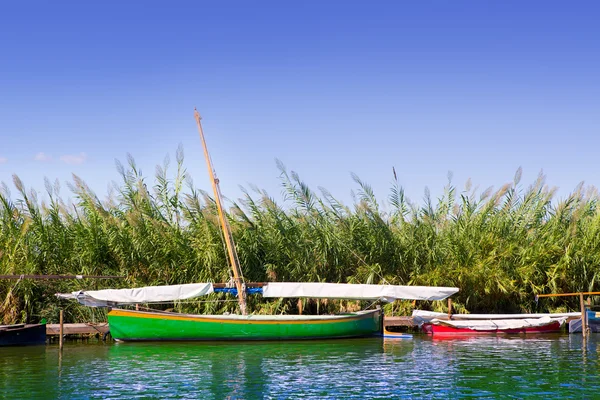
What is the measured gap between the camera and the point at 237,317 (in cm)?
2503

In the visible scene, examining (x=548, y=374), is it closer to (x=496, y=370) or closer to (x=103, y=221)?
(x=496, y=370)

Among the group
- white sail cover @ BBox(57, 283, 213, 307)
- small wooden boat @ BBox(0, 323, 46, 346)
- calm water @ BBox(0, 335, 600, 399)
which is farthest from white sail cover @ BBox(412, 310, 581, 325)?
A: small wooden boat @ BBox(0, 323, 46, 346)

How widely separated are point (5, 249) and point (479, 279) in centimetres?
1650

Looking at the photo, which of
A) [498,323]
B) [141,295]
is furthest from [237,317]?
[498,323]

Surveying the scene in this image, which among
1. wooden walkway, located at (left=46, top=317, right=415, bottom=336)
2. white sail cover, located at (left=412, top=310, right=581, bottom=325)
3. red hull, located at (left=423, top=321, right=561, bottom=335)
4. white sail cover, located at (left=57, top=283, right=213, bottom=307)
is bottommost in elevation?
red hull, located at (left=423, top=321, right=561, bottom=335)

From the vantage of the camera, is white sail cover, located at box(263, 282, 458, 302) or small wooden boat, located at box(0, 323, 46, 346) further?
white sail cover, located at box(263, 282, 458, 302)

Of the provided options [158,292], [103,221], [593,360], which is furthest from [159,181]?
[593,360]

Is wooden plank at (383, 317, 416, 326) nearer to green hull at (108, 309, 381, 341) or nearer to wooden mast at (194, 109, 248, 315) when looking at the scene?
green hull at (108, 309, 381, 341)

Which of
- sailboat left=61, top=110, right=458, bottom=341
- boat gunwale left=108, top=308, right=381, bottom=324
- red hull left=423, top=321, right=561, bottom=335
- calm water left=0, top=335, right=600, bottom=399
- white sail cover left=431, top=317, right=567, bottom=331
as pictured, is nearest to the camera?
calm water left=0, top=335, right=600, bottom=399

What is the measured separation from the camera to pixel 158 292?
24547mm

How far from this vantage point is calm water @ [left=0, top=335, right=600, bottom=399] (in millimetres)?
15109

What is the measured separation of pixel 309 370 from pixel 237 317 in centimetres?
729

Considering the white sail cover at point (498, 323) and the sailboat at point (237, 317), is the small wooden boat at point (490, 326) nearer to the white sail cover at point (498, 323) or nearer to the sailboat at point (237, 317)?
the white sail cover at point (498, 323)

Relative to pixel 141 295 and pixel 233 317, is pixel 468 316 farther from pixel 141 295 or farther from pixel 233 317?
pixel 141 295
